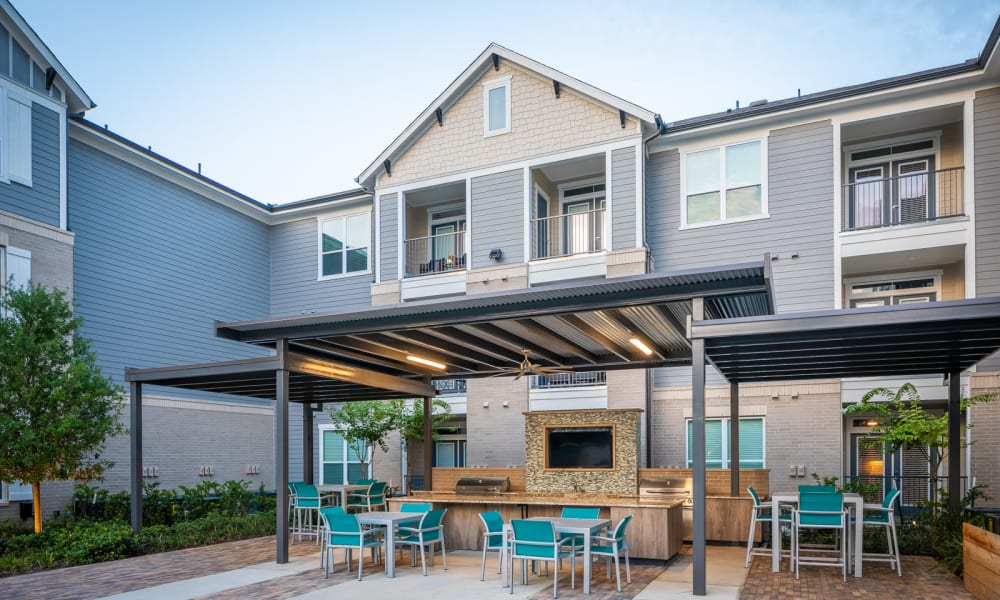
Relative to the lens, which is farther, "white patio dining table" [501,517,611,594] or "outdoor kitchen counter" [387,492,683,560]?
"outdoor kitchen counter" [387,492,683,560]

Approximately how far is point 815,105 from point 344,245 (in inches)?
534

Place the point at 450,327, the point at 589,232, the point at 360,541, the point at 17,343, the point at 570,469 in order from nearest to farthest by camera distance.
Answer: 1. the point at 360,541
2. the point at 450,327
3. the point at 17,343
4. the point at 570,469
5. the point at 589,232

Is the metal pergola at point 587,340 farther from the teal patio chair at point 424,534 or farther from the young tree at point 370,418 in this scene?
the young tree at point 370,418

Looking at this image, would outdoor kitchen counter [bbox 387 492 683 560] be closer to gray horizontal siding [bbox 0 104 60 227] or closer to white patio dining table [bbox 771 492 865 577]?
white patio dining table [bbox 771 492 865 577]

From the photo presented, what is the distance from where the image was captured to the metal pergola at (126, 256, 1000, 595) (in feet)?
29.9

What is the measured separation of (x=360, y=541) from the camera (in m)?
10.6

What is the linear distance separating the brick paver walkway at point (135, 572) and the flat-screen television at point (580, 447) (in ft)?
15.4

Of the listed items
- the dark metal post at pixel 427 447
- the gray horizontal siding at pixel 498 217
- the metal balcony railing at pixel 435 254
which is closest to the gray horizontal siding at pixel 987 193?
the gray horizontal siding at pixel 498 217

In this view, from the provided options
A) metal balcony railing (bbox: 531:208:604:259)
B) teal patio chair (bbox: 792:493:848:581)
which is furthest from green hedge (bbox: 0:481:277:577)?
teal patio chair (bbox: 792:493:848:581)

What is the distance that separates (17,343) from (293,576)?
6.37m

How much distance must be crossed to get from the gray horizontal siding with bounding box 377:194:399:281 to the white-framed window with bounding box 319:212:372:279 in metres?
1.69

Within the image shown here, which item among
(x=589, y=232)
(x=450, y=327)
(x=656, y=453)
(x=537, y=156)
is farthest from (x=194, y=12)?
(x=656, y=453)

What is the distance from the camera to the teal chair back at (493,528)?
414 inches

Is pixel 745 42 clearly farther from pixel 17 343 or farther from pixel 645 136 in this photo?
pixel 17 343
